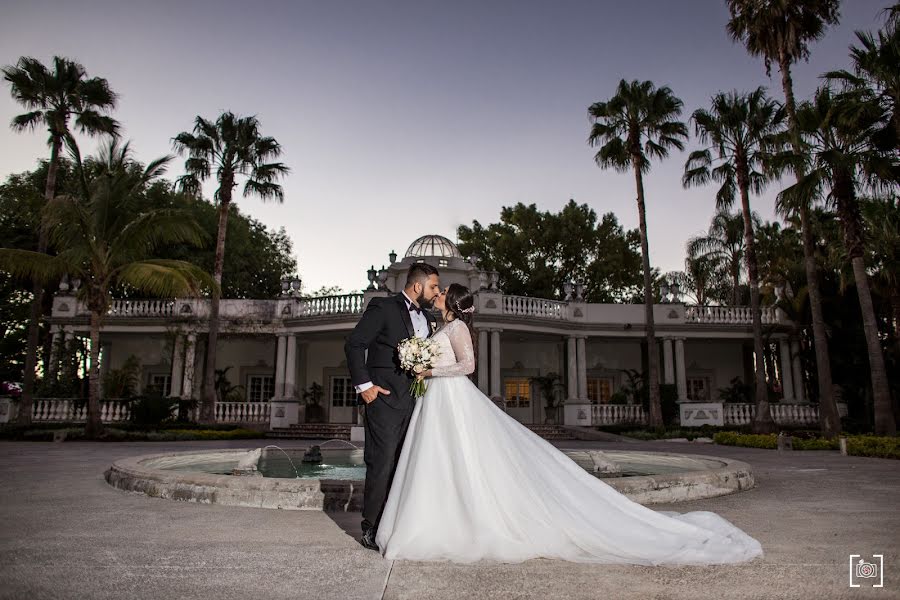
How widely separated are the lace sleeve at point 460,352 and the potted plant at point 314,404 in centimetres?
2303

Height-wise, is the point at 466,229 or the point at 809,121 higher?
the point at 466,229

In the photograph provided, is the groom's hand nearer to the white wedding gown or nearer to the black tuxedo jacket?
the black tuxedo jacket

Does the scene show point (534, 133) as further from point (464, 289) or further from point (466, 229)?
point (466, 229)

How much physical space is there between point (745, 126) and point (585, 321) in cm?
934

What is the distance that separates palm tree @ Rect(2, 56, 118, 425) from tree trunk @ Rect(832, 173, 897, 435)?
22.5 metres

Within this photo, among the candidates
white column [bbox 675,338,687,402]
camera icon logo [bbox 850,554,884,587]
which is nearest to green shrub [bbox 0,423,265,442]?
white column [bbox 675,338,687,402]

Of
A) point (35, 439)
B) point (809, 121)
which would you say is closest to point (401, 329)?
point (809, 121)

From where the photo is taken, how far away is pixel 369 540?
12.8 ft

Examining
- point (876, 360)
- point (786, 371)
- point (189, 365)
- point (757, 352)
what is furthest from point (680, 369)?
point (189, 365)

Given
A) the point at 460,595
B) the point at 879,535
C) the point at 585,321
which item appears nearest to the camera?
the point at 460,595

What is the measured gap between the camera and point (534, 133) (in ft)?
51.2

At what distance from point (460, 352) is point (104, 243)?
54.4 ft

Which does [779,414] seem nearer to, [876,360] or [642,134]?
[876,360]

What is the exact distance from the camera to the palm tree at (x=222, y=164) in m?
22.3
